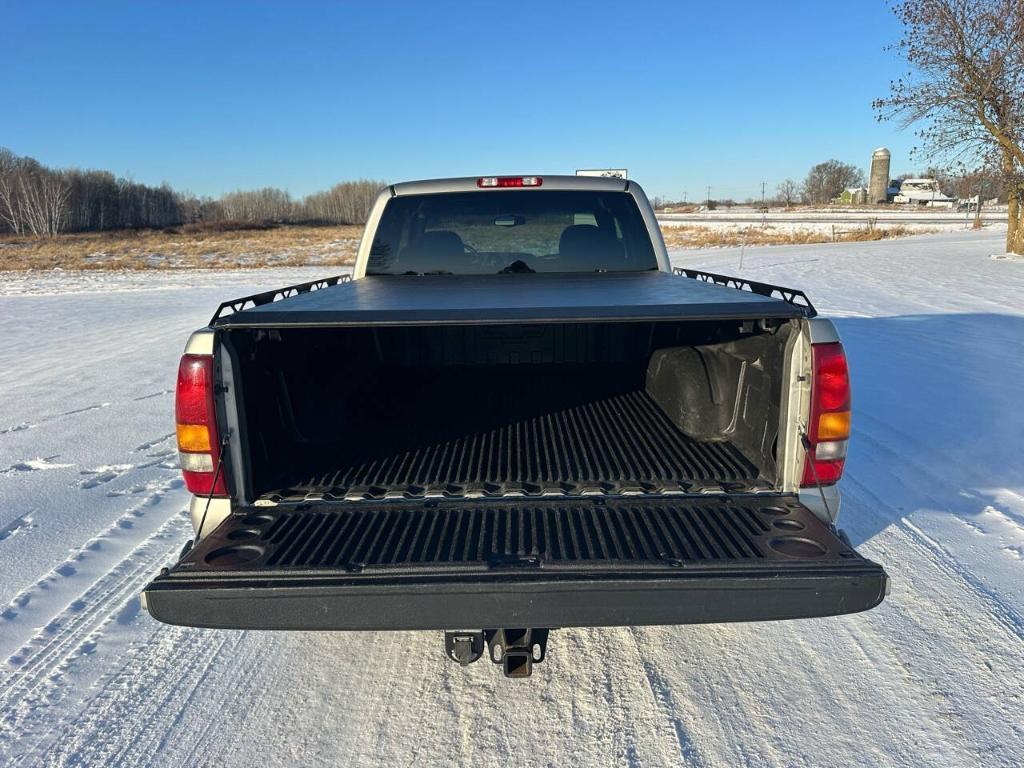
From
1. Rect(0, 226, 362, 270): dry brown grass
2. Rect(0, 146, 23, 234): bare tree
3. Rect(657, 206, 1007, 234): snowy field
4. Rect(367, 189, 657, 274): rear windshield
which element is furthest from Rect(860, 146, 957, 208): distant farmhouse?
Rect(0, 146, 23, 234): bare tree

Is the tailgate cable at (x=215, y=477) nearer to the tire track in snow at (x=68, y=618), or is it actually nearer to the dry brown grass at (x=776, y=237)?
the tire track in snow at (x=68, y=618)

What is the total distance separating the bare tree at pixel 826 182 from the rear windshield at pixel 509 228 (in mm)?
112889

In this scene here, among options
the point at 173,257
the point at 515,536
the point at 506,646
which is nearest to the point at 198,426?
the point at 515,536

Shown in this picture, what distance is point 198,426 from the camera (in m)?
2.39

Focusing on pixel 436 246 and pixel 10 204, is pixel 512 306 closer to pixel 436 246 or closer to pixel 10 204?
pixel 436 246

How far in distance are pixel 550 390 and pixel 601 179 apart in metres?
1.51

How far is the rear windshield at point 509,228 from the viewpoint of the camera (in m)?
4.59

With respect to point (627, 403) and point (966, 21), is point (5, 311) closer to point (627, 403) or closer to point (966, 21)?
point (627, 403)

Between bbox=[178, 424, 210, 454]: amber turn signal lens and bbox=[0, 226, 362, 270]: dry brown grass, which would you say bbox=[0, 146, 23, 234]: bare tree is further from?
bbox=[178, 424, 210, 454]: amber turn signal lens

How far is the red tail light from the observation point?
7.70 feet

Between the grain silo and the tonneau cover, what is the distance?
9497 centimetres

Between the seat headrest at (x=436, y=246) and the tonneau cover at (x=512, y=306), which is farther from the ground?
the seat headrest at (x=436, y=246)

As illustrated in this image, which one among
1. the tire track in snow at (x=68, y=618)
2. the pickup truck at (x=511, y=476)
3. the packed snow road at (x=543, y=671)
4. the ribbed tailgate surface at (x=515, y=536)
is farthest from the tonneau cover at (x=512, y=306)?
the tire track in snow at (x=68, y=618)

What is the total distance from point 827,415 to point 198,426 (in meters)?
2.21
